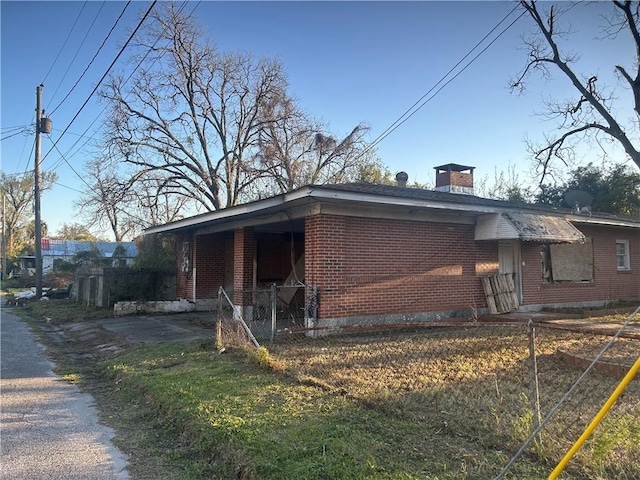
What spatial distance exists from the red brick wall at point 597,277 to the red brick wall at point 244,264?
7747 millimetres

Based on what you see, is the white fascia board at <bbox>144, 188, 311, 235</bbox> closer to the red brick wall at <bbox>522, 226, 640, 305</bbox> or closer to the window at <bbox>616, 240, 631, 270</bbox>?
the red brick wall at <bbox>522, 226, 640, 305</bbox>

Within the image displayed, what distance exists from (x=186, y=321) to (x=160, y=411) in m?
7.98

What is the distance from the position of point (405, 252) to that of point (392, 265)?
0.48 meters

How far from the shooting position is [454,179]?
58.2 ft

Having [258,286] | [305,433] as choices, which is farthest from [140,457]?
[258,286]

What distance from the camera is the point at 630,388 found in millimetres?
5766

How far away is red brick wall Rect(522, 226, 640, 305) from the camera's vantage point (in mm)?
13750

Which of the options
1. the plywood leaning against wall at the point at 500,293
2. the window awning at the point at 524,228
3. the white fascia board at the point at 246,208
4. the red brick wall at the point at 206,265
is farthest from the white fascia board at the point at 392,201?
the red brick wall at the point at 206,265

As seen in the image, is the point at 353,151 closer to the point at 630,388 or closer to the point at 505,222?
the point at 505,222

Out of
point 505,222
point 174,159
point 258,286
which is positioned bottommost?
point 258,286

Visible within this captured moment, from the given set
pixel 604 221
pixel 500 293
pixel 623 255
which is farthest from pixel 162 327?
pixel 623 255

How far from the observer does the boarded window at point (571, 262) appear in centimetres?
1433

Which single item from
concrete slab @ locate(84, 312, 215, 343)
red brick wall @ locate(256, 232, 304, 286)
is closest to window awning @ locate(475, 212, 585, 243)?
red brick wall @ locate(256, 232, 304, 286)

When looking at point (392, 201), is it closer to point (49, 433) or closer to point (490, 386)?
point (490, 386)
